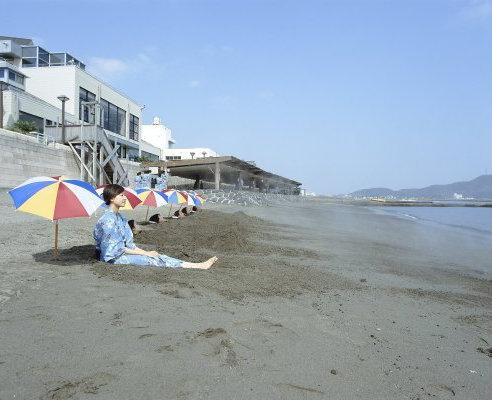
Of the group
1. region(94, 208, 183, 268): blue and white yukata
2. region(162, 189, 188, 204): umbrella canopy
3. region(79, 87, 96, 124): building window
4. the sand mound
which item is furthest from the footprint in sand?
region(79, 87, 96, 124): building window

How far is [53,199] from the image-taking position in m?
5.75

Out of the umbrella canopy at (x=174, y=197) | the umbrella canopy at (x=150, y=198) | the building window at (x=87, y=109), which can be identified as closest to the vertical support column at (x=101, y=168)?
A: the umbrella canopy at (x=174, y=197)

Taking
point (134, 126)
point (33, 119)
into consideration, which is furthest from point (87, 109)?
point (134, 126)

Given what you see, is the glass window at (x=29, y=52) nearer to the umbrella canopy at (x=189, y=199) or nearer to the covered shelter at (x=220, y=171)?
the covered shelter at (x=220, y=171)

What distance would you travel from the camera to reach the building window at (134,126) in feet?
164

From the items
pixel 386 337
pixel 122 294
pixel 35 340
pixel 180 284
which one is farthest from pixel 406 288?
pixel 35 340

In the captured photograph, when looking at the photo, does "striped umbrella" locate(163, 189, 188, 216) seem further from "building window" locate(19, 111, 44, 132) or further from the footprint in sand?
"building window" locate(19, 111, 44, 132)

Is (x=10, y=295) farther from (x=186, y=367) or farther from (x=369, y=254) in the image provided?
(x=369, y=254)

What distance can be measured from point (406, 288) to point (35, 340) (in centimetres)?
506

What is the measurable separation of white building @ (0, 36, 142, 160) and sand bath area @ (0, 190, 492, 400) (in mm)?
25497

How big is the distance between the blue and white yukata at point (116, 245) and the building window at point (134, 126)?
151 ft

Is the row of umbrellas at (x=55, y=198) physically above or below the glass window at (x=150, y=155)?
below

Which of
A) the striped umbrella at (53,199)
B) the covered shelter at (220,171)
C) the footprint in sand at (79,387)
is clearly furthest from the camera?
the covered shelter at (220,171)

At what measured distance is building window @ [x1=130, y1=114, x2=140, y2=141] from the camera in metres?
50.0
